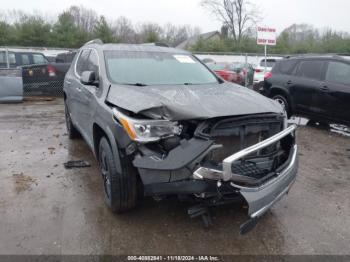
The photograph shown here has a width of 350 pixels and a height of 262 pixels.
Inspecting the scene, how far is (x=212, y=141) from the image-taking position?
2514 millimetres

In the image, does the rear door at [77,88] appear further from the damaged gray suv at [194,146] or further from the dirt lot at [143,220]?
the damaged gray suv at [194,146]

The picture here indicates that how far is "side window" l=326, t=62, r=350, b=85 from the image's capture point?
665cm

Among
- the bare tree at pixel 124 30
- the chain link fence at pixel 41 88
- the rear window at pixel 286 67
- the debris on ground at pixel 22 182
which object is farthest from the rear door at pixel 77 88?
the bare tree at pixel 124 30

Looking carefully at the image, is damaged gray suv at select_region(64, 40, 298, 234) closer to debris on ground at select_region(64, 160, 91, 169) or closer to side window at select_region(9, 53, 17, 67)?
debris on ground at select_region(64, 160, 91, 169)

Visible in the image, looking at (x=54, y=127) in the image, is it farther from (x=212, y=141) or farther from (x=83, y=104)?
(x=212, y=141)

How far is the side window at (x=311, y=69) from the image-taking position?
7219mm

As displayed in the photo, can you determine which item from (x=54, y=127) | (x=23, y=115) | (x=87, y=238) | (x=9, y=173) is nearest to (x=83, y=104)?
(x=9, y=173)

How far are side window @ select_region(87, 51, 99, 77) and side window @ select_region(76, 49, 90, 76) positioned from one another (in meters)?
0.19

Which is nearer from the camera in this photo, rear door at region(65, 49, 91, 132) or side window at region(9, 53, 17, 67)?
rear door at region(65, 49, 91, 132)

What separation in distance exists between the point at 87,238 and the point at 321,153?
4433mm

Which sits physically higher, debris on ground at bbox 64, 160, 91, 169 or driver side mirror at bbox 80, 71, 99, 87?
driver side mirror at bbox 80, 71, 99, 87

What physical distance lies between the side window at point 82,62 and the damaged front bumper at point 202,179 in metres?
2.69

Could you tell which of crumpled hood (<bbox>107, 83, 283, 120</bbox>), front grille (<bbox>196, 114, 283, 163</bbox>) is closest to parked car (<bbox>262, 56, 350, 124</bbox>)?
crumpled hood (<bbox>107, 83, 283, 120</bbox>)

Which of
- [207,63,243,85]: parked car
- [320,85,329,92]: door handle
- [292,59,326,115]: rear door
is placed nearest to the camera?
[320,85,329,92]: door handle
